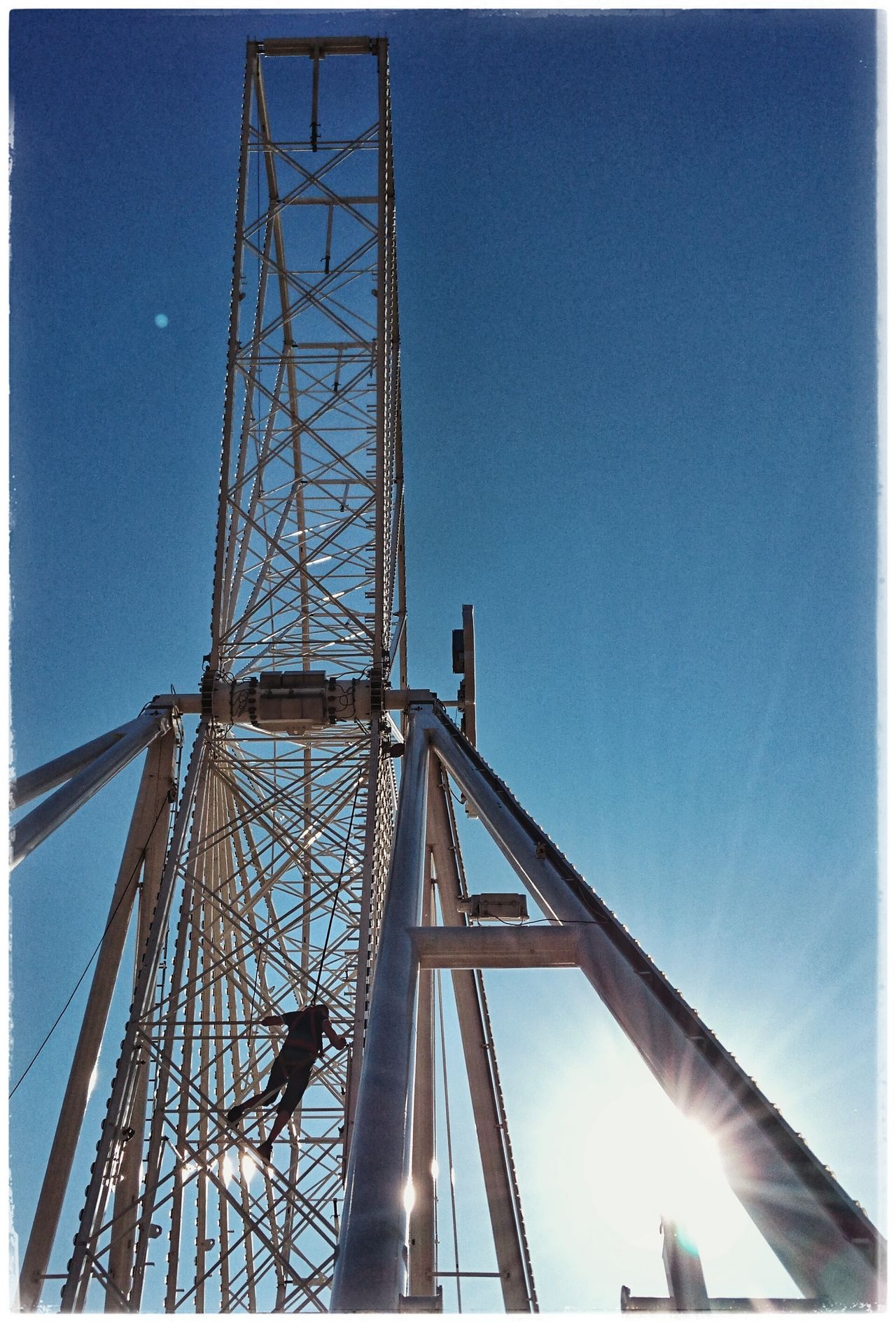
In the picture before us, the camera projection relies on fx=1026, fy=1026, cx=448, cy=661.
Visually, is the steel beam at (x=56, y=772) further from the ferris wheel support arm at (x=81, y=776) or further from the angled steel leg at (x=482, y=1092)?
the angled steel leg at (x=482, y=1092)

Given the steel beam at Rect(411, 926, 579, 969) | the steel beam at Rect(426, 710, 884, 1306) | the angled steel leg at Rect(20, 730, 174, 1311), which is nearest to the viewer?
the steel beam at Rect(426, 710, 884, 1306)

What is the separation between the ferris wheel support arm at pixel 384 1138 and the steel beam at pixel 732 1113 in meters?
1.34

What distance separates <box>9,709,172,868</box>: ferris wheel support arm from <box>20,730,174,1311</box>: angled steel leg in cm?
52

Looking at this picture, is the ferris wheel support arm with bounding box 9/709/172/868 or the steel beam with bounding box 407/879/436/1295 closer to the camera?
the ferris wheel support arm with bounding box 9/709/172/868

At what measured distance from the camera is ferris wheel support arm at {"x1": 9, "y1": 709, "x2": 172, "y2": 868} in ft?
35.0

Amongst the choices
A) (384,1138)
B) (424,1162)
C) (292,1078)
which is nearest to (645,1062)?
(384,1138)

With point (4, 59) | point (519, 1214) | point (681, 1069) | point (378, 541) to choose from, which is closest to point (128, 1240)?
point (519, 1214)

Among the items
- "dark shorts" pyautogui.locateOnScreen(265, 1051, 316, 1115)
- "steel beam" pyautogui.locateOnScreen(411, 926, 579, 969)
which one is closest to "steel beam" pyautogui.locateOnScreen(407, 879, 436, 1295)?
"dark shorts" pyautogui.locateOnScreen(265, 1051, 316, 1115)

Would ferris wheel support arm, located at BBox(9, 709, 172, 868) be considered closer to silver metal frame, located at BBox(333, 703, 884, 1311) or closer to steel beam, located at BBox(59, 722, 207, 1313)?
steel beam, located at BBox(59, 722, 207, 1313)

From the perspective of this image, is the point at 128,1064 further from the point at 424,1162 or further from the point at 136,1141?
the point at 424,1162

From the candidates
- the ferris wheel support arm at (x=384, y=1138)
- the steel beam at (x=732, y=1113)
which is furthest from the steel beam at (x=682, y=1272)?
the ferris wheel support arm at (x=384, y=1138)

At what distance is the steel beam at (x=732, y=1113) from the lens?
4234mm

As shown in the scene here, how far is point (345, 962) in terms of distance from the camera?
709 inches

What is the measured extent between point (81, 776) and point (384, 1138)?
327 inches
